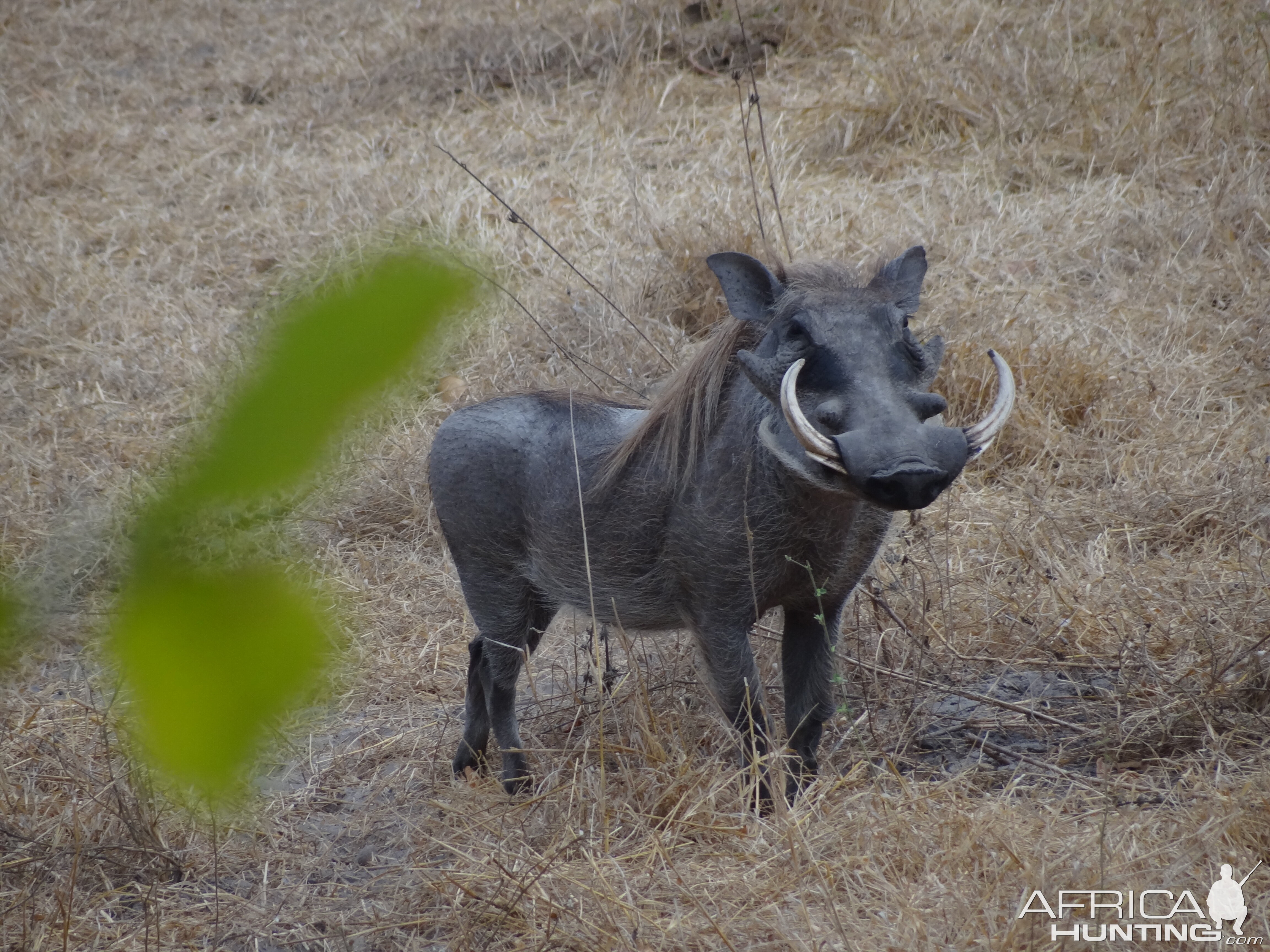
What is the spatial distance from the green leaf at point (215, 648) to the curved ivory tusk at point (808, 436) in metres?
1.48

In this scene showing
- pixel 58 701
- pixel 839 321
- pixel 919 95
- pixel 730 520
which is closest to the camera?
pixel 839 321

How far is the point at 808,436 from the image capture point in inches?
75.1

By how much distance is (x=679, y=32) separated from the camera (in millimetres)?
7098

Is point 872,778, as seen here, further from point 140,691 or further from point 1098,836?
point 140,691

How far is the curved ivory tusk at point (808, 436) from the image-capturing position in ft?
6.25

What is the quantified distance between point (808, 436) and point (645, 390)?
83.6 inches

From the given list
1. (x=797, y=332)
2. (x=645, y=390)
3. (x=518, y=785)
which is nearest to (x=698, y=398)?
(x=797, y=332)

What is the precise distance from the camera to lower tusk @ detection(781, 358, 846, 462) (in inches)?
75.0

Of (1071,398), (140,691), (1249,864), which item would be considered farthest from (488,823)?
(1071,398)

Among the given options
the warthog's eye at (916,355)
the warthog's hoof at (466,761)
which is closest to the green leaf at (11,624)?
the warthog's eye at (916,355)

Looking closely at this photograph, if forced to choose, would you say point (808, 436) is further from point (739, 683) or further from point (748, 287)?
point (739, 683)

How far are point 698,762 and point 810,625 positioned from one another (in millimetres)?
390

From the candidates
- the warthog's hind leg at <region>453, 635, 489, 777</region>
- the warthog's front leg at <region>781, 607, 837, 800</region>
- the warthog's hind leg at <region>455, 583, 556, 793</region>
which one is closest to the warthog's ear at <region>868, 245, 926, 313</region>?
the warthog's front leg at <region>781, 607, 837, 800</region>

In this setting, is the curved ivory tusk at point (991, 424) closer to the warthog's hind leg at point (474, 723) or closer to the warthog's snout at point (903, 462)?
the warthog's snout at point (903, 462)
